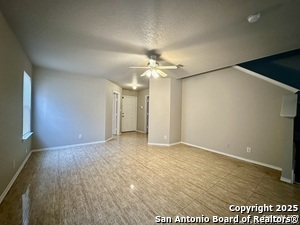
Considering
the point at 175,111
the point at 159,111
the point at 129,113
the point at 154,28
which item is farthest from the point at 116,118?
the point at 154,28

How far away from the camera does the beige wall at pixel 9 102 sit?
195 centimetres

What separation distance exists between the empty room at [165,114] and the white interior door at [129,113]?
310 cm

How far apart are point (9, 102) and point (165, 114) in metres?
3.99

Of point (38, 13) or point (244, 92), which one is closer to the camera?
point (38, 13)

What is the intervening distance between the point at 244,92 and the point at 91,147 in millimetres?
4892

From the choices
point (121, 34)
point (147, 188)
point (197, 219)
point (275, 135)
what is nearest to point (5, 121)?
point (121, 34)

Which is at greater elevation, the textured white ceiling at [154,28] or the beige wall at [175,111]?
the textured white ceiling at [154,28]

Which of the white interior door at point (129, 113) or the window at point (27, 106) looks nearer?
the window at point (27, 106)

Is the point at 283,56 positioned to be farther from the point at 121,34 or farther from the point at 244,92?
the point at 121,34

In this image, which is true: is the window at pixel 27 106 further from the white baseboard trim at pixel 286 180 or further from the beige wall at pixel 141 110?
the white baseboard trim at pixel 286 180

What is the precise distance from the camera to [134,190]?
2.24 m

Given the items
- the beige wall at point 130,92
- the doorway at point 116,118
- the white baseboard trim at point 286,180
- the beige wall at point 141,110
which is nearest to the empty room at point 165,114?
the white baseboard trim at point 286,180

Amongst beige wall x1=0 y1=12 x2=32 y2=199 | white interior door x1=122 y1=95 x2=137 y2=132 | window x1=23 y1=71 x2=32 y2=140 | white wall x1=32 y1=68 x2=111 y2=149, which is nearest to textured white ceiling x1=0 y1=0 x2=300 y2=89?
beige wall x1=0 y1=12 x2=32 y2=199

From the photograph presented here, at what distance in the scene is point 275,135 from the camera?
10.4ft
